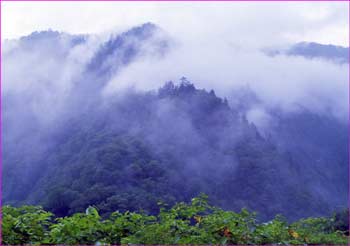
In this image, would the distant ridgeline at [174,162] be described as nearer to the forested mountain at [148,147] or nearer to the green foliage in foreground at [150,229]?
the forested mountain at [148,147]

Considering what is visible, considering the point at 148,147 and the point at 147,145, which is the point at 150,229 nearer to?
the point at 148,147

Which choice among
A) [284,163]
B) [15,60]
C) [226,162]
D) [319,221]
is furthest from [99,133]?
[319,221]

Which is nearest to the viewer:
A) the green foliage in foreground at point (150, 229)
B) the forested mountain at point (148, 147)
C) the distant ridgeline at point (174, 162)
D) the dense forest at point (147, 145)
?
the green foliage in foreground at point (150, 229)

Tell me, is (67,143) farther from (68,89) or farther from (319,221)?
(319,221)

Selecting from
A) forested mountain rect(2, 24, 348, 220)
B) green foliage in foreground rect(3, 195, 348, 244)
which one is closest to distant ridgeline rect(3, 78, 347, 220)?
forested mountain rect(2, 24, 348, 220)

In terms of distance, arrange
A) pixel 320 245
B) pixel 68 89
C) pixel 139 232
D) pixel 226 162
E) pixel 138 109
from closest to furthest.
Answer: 1. pixel 139 232
2. pixel 320 245
3. pixel 226 162
4. pixel 138 109
5. pixel 68 89

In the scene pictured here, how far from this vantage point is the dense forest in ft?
81.4

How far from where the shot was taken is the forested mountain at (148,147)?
25000 mm

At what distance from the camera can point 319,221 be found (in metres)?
6.20

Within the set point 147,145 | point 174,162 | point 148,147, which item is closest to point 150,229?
point 174,162

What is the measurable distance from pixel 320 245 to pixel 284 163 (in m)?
29.8

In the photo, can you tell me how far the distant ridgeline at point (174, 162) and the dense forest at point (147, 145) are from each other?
0.08 m

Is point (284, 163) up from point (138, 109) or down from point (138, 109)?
down

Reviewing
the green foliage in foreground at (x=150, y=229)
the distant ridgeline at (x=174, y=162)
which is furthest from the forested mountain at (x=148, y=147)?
the green foliage in foreground at (x=150, y=229)
